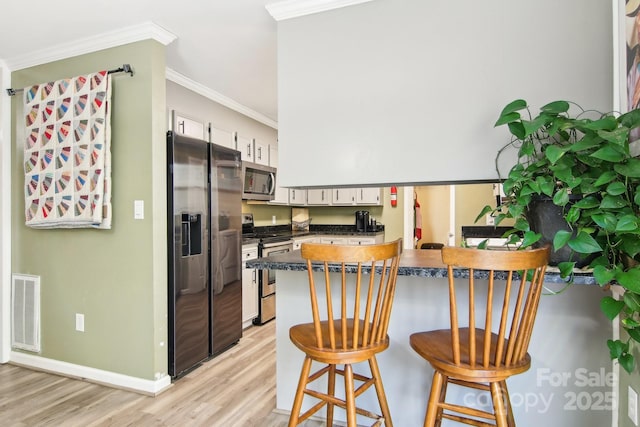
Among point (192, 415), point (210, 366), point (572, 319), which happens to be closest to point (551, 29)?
point (572, 319)

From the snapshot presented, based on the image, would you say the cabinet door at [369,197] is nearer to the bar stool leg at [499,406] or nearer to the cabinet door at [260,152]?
the cabinet door at [260,152]

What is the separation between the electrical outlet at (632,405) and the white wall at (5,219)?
160 inches

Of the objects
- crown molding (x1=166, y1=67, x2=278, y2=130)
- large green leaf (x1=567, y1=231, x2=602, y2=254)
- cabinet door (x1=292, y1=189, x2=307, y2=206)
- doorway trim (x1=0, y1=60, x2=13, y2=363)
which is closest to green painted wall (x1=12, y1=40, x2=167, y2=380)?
doorway trim (x1=0, y1=60, x2=13, y2=363)

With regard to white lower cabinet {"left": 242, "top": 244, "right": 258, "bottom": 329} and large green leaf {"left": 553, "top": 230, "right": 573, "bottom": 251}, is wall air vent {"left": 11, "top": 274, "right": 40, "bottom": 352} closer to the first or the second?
white lower cabinet {"left": 242, "top": 244, "right": 258, "bottom": 329}

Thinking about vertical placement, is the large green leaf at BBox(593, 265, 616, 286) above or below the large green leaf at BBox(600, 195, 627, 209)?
below

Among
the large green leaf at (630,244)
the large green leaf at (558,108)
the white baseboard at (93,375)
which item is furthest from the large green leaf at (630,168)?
the white baseboard at (93,375)

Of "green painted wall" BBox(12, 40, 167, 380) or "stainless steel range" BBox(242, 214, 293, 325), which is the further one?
"stainless steel range" BBox(242, 214, 293, 325)

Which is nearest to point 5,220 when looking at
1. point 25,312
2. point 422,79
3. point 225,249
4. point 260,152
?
point 25,312

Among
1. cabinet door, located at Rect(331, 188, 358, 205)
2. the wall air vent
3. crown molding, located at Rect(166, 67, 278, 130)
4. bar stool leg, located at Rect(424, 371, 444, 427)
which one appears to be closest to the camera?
bar stool leg, located at Rect(424, 371, 444, 427)

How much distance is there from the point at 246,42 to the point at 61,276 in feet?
7.47

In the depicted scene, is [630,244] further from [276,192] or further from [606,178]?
[276,192]

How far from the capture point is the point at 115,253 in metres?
2.52

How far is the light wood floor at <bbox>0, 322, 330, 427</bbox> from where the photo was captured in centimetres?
206

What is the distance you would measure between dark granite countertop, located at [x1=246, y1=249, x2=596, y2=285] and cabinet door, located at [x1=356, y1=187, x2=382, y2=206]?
3.04 metres
